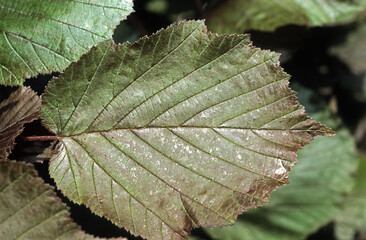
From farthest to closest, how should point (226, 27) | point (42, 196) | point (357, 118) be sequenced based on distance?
point (357, 118)
point (226, 27)
point (42, 196)

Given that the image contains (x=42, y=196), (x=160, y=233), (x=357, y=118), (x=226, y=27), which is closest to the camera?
(x=42, y=196)

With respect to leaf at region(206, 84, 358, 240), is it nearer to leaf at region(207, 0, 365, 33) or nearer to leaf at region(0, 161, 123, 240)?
leaf at region(207, 0, 365, 33)

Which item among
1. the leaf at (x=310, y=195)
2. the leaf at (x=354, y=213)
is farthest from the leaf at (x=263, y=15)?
the leaf at (x=354, y=213)

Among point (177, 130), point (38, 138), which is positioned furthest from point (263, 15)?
point (38, 138)

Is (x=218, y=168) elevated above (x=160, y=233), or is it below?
above

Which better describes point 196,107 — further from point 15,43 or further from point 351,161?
point 351,161

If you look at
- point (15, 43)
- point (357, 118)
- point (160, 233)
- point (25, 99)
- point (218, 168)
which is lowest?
point (160, 233)

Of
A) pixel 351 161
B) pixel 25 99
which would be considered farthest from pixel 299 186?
pixel 25 99
